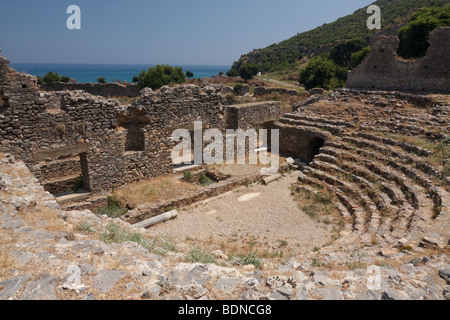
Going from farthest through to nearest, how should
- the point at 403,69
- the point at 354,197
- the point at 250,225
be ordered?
the point at 403,69
the point at 354,197
the point at 250,225

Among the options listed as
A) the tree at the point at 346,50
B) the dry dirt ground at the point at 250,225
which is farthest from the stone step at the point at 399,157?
the tree at the point at 346,50

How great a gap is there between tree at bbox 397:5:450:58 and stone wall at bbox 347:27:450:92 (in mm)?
20307

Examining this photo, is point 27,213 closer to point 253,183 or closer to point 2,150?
point 2,150

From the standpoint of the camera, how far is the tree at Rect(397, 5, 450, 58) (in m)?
33.6

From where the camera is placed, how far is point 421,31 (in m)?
34.9

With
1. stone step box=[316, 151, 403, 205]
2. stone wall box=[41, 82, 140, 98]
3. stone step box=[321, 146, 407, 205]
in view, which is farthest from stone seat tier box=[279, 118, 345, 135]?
stone wall box=[41, 82, 140, 98]

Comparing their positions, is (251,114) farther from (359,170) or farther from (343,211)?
(343,211)

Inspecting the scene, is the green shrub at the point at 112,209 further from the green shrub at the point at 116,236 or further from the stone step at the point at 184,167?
the green shrub at the point at 116,236

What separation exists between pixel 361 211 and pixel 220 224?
456 cm

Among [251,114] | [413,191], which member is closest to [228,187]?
[413,191]

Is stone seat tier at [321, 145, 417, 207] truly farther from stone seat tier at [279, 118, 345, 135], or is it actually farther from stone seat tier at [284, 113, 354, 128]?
stone seat tier at [284, 113, 354, 128]

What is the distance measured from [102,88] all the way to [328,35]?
226ft

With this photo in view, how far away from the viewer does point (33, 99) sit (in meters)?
9.84
